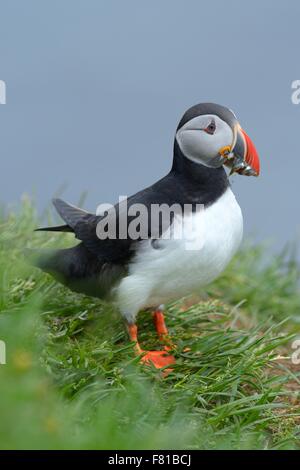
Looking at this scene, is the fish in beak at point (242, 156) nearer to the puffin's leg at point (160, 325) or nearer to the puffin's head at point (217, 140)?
the puffin's head at point (217, 140)

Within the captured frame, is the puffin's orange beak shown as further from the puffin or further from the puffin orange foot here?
the puffin orange foot

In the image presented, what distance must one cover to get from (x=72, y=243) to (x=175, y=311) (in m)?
1.18

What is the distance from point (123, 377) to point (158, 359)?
547 mm

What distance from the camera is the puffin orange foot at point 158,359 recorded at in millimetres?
5020

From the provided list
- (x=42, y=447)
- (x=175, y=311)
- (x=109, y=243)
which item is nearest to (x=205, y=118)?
(x=109, y=243)

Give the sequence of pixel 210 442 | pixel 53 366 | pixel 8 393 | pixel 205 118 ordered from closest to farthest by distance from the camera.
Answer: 1. pixel 8 393
2. pixel 210 442
3. pixel 53 366
4. pixel 205 118

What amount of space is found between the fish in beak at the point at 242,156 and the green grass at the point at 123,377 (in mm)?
987

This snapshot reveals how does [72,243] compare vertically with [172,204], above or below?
below

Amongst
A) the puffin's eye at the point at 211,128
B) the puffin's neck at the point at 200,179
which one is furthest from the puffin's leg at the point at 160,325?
the puffin's eye at the point at 211,128

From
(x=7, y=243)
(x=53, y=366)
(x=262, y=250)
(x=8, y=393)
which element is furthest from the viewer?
(x=262, y=250)

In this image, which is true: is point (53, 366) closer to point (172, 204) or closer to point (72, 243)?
point (172, 204)

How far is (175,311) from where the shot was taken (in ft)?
19.1

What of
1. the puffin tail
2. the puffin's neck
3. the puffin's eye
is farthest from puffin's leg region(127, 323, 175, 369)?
the puffin's eye

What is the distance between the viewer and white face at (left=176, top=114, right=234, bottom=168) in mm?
4918
